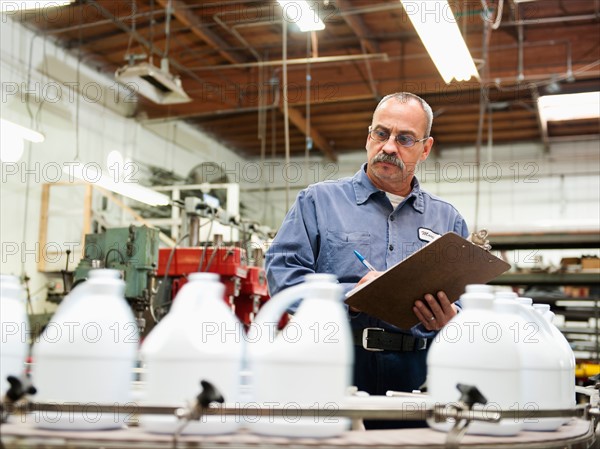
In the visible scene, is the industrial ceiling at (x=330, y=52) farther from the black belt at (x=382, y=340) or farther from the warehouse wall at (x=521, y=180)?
the black belt at (x=382, y=340)

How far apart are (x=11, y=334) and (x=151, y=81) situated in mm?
5237

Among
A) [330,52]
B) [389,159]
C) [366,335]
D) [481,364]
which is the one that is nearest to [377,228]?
[389,159]

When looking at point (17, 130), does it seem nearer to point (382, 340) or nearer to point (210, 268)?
point (210, 268)

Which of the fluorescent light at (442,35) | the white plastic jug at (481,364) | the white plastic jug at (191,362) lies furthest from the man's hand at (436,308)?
the fluorescent light at (442,35)

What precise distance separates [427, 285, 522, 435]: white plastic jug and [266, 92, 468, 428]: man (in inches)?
31.9

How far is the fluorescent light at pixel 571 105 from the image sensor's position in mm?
5984

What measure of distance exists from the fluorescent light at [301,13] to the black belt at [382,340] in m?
2.27

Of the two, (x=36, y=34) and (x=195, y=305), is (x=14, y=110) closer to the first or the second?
(x=36, y=34)

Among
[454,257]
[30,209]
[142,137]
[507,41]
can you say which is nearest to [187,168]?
[142,137]

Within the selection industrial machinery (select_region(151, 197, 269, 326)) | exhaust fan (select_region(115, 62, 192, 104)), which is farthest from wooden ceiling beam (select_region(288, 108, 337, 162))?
industrial machinery (select_region(151, 197, 269, 326))

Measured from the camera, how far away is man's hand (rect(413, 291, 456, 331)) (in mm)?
1730

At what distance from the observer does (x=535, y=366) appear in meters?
1.20

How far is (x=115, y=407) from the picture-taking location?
0.98m

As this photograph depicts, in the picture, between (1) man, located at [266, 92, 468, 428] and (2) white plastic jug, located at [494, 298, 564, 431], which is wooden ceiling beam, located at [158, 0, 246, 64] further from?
(2) white plastic jug, located at [494, 298, 564, 431]
